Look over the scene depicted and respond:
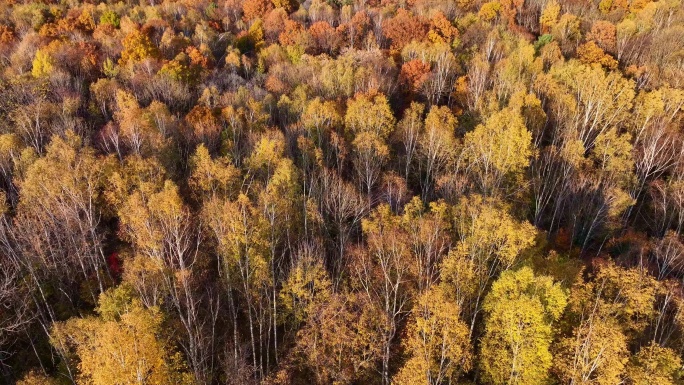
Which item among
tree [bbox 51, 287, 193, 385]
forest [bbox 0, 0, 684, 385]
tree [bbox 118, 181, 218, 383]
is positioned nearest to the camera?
tree [bbox 51, 287, 193, 385]

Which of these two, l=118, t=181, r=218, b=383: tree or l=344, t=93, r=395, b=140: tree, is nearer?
l=118, t=181, r=218, b=383: tree

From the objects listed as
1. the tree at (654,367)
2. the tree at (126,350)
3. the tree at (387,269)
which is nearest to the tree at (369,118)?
the tree at (387,269)

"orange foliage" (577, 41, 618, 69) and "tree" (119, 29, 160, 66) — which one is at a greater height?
"tree" (119, 29, 160, 66)

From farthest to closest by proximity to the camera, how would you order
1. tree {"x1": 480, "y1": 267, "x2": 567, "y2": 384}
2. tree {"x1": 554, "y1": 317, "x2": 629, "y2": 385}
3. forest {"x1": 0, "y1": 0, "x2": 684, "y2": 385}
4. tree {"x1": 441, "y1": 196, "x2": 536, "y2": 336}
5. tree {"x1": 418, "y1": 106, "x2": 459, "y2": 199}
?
tree {"x1": 418, "y1": 106, "x2": 459, "y2": 199}
tree {"x1": 441, "y1": 196, "x2": 536, "y2": 336}
forest {"x1": 0, "y1": 0, "x2": 684, "y2": 385}
tree {"x1": 480, "y1": 267, "x2": 567, "y2": 384}
tree {"x1": 554, "y1": 317, "x2": 629, "y2": 385}

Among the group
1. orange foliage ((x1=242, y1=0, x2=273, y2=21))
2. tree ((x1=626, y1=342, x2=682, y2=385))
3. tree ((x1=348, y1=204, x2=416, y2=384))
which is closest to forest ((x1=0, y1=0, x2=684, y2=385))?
tree ((x1=626, y1=342, x2=682, y2=385))

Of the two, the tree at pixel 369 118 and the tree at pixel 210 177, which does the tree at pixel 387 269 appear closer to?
the tree at pixel 210 177

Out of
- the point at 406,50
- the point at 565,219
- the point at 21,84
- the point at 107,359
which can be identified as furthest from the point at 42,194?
the point at 406,50

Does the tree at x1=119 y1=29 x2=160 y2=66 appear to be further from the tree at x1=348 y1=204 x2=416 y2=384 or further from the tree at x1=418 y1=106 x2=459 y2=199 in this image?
the tree at x1=348 y1=204 x2=416 y2=384
